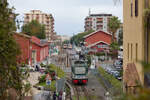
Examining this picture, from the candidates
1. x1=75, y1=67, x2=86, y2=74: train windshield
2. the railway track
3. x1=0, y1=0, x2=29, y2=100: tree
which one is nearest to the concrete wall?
the railway track

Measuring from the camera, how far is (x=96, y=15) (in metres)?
130

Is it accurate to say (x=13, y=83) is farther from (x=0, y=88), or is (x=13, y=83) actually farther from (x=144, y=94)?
(x=144, y=94)

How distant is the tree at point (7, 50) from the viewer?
28.6 ft

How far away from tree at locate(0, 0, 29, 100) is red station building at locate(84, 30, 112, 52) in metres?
63.3

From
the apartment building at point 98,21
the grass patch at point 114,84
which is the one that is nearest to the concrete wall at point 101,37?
the grass patch at point 114,84

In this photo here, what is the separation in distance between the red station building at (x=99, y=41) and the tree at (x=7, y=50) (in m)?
63.3

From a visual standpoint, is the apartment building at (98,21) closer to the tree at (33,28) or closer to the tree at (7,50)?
the tree at (33,28)

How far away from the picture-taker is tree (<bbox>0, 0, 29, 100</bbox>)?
8.71m

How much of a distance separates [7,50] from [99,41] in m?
64.8

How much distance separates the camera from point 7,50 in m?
9.00

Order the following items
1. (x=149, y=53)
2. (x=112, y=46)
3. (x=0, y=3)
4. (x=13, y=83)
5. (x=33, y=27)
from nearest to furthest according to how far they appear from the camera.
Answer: (x=0, y=3), (x=13, y=83), (x=149, y=53), (x=112, y=46), (x=33, y=27)

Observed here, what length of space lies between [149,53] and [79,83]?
21967 mm

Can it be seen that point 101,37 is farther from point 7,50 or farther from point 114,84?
point 7,50

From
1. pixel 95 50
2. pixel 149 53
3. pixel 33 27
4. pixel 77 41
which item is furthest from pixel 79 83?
pixel 77 41
